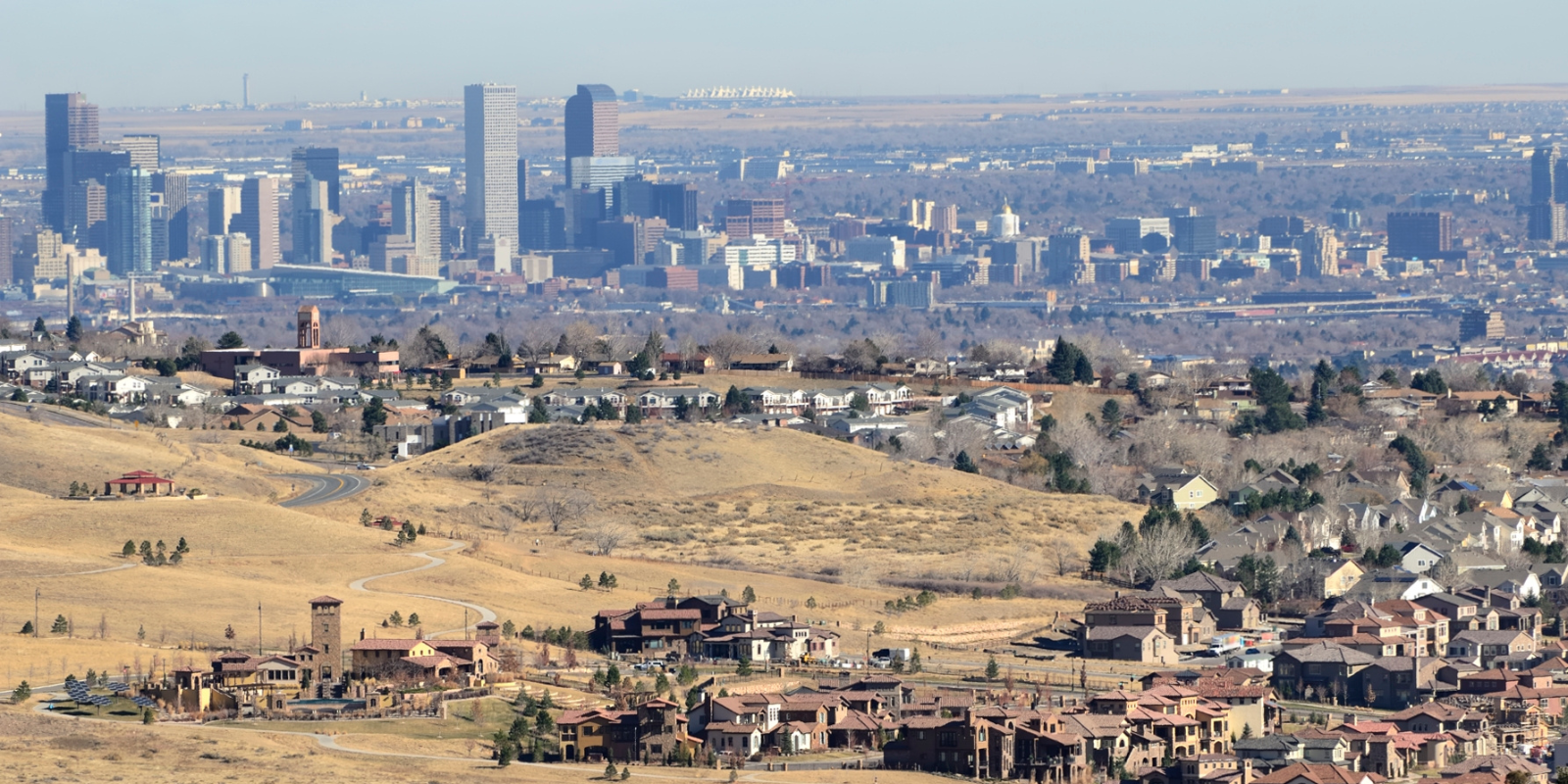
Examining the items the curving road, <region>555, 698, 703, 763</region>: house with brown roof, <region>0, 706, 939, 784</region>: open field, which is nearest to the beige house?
the curving road

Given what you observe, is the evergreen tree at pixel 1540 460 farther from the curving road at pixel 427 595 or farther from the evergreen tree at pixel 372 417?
the curving road at pixel 427 595

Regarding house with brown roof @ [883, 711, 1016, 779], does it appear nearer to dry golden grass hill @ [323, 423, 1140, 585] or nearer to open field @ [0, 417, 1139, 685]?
open field @ [0, 417, 1139, 685]

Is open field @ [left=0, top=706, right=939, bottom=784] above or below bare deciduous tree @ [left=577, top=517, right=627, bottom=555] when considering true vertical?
above

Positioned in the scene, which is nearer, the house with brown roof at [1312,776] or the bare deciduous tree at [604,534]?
the house with brown roof at [1312,776]

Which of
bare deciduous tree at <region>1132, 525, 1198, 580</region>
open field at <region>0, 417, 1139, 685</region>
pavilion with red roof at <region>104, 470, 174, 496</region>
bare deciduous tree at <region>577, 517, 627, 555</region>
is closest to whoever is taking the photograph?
open field at <region>0, 417, 1139, 685</region>

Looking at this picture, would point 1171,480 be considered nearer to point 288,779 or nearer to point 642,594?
point 642,594

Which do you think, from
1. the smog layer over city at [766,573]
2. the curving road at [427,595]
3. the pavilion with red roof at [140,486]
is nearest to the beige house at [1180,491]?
the smog layer over city at [766,573]

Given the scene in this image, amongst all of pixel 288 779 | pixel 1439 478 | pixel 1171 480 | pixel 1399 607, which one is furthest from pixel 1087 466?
pixel 288 779
